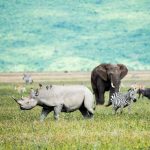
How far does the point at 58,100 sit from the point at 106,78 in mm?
14894

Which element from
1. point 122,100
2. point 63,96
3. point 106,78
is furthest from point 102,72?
point 63,96

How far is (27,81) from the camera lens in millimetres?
83750

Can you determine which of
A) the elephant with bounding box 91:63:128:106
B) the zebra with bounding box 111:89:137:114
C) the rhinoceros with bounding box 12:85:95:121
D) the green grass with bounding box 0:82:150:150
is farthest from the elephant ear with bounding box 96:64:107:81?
the green grass with bounding box 0:82:150:150

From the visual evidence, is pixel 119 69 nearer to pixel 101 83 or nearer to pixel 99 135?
pixel 101 83

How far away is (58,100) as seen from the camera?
74.5ft

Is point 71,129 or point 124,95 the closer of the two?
point 71,129

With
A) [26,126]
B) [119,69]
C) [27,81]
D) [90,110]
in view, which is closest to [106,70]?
[119,69]

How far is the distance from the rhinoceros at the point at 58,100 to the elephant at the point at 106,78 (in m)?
12.6

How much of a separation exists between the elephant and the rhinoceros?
12.6 metres

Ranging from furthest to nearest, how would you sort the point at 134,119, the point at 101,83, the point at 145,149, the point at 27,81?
the point at 27,81
the point at 101,83
the point at 134,119
the point at 145,149

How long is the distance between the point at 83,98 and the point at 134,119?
183 cm

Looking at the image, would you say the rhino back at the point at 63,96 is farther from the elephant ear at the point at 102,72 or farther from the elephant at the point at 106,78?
the elephant ear at the point at 102,72

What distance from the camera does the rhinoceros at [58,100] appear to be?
22469mm

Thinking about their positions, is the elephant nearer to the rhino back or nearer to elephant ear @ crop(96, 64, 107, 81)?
elephant ear @ crop(96, 64, 107, 81)
